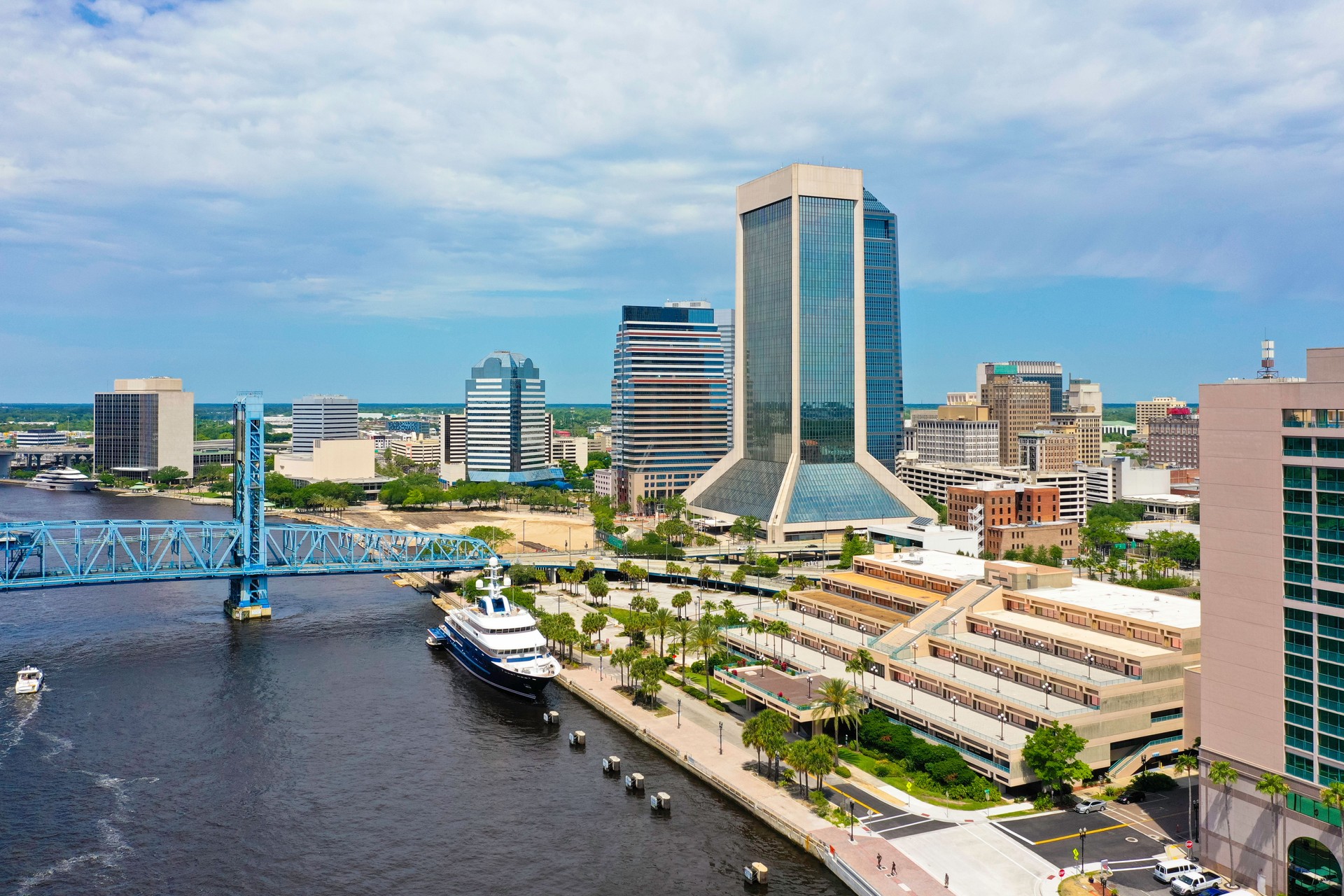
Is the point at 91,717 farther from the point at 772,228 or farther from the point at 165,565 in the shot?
the point at 772,228

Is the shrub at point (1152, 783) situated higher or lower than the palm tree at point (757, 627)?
lower

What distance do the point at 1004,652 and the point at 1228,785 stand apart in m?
30.3

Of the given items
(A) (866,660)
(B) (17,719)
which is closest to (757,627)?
(A) (866,660)

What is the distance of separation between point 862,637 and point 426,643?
58.6m

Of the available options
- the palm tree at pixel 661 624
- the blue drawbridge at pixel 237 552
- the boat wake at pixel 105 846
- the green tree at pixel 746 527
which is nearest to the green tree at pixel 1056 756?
the palm tree at pixel 661 624

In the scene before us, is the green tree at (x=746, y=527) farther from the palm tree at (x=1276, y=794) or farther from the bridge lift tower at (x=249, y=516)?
the palm tree at (x=1276, y=794)

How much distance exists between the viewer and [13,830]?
6806 cm

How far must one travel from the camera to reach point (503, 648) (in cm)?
10062

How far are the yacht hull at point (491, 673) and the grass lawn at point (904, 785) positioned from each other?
1346 inches

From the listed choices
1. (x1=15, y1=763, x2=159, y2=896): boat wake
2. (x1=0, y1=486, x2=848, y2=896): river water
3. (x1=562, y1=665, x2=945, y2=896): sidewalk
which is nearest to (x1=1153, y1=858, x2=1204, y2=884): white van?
(x1=562, y1=665, x2=945, y2=896): sidewalk

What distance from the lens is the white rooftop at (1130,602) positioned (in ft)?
272

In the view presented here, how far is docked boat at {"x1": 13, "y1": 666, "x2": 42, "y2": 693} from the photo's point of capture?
323ft

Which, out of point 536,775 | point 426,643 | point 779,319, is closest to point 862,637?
point 536,775

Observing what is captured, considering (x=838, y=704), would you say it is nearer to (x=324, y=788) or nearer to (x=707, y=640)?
(x=707, y=640)
